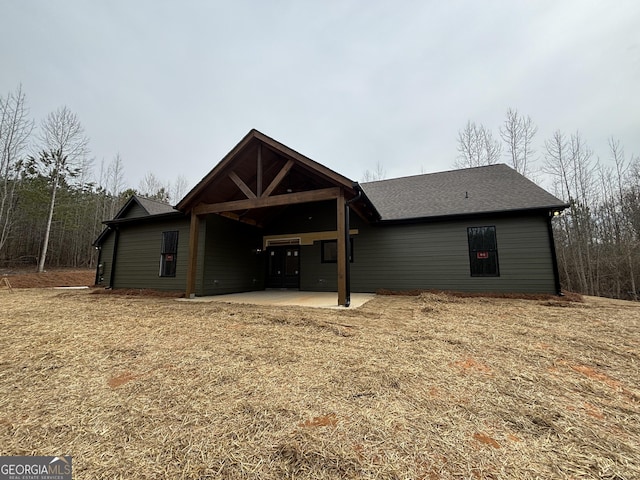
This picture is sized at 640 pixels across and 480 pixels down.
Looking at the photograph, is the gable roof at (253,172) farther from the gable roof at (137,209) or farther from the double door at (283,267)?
the gable roof at (137,209)

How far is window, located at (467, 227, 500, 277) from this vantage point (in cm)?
801

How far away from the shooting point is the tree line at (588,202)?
12293 millimetres

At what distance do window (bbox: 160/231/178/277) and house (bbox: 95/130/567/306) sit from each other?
39 mm

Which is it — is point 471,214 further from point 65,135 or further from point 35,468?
point 65,135

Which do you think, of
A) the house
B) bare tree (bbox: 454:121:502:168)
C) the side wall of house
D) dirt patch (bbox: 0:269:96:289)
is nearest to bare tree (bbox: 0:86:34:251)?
dirt patch (bbox: 0:269:96:289)

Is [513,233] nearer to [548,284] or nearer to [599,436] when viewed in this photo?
[548,284]

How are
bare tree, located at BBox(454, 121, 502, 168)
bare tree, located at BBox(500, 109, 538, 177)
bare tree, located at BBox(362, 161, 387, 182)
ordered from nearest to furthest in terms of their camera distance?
bare tree, located at BBox(500, 109, 538, 177) < bare tree, located at BBox(454, 121, 502, 168) < bare tree, located at BBox(362, 161, 387, 182)

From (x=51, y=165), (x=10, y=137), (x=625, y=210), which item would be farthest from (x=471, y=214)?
(x=10, y=137)

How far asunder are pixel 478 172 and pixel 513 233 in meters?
4.26

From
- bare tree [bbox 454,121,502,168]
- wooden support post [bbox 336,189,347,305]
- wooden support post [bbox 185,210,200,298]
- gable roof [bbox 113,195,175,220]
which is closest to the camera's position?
wooden support post [bbox 336,189,347,305]

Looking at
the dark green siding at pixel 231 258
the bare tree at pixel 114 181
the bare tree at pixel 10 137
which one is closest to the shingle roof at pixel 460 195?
the dark green siding at pixel 231 258

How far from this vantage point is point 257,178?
723cm

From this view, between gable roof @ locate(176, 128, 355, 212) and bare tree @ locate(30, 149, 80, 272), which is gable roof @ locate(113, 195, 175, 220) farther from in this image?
bare tree @ locate(30, 149, 80, 272)

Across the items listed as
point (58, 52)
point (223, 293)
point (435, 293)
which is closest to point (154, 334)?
point (223, 293)
